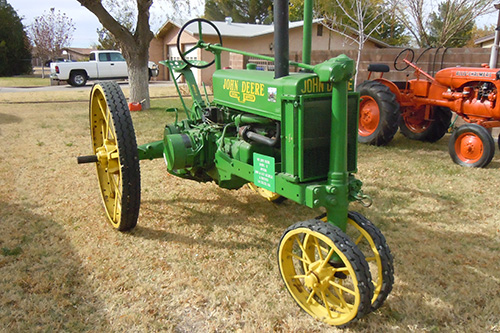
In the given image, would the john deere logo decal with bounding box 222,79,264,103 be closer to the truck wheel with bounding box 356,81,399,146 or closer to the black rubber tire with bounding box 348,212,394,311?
the black rubber tire with bounding box 348,212,394,311

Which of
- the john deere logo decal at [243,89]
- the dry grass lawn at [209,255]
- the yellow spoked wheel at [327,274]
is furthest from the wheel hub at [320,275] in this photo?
the john deere logo decal at [243,89]

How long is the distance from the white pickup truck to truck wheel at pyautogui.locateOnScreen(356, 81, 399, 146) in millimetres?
14122

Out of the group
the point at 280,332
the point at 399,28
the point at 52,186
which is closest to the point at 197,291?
the point at 280,332

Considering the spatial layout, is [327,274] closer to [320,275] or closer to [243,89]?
[320,275]

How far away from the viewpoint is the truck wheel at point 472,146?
5.11 meters

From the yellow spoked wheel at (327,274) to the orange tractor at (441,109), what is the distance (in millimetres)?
3655

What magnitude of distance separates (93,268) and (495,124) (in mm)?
5227

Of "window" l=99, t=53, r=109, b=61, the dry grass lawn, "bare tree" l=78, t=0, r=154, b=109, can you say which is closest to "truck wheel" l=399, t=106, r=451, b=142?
the dry grass lawn

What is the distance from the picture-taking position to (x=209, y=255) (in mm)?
3090

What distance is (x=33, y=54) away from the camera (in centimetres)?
3391

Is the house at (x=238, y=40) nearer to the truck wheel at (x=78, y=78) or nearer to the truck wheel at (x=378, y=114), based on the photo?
the truck wheel at (x=78, y=78)

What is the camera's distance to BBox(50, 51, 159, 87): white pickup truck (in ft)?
61.7

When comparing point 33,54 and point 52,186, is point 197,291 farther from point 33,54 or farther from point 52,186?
point 33,54

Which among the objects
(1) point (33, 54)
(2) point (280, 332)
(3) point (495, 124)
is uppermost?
(1) point (33, 54)
